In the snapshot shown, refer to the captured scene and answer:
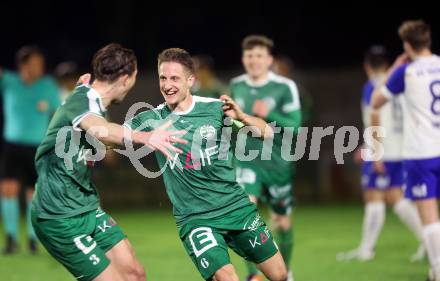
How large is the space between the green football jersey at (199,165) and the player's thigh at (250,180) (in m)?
1.76

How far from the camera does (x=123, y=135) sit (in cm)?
509

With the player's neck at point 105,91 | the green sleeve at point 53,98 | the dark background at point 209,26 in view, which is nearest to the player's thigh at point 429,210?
the player's neck at point 105,91

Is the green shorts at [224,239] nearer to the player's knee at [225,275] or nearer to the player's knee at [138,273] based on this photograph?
the player's knee at [225,275]

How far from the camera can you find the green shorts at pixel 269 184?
25.2ft

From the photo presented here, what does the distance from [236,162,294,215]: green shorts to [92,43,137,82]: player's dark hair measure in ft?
7.90

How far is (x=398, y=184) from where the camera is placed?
9234 mm

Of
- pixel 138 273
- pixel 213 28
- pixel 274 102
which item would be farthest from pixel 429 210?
pixel 213 28

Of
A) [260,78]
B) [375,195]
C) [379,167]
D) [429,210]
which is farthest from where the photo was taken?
[375,195]

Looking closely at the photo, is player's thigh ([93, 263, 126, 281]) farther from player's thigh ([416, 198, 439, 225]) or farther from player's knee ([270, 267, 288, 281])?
player's thigh ([416, 198, 439, 225])

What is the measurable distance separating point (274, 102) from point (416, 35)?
5.16 feet

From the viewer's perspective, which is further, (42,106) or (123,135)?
(42,106)

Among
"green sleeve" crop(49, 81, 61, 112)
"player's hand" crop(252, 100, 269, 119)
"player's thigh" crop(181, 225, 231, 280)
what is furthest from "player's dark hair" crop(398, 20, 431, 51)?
"green sleeve" crop(49, 81, 61, 112)

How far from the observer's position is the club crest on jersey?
5816mm

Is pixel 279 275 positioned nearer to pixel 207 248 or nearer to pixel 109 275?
pixel 207 248
